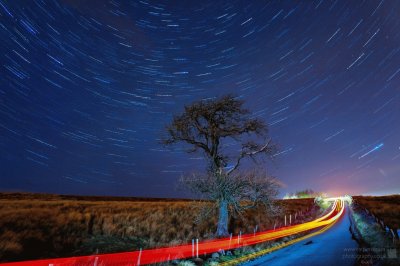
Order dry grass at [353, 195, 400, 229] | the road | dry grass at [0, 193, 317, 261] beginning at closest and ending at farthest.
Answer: the road → dry grass at [0, 193, 317, 261] → dry grass at [353, 195, 400, 229]

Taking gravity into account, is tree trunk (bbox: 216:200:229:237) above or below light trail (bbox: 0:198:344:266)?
above

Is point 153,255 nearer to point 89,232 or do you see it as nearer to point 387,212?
point 89,232

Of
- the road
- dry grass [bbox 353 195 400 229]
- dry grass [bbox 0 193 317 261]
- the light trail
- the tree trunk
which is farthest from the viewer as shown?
dry grass [bbox 353 195 400 229]

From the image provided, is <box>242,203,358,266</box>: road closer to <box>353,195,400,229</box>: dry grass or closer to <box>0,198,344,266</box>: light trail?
<box>0,198,344,266</box>: light trail

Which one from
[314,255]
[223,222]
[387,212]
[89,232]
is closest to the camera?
[314,255]

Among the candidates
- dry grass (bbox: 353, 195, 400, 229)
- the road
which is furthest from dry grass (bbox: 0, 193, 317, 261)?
dry grass (bbox: 353, 195, 400, 229)

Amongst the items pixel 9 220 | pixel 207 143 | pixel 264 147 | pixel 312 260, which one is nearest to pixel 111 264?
pixel 312 260

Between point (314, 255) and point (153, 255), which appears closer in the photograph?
point (153, 255)

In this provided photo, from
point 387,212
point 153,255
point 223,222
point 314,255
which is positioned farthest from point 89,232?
point 387,212

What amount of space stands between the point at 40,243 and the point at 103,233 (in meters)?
5.28

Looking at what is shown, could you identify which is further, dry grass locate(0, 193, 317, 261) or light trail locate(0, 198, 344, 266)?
dry grass locate(0, 193, 317, 261)

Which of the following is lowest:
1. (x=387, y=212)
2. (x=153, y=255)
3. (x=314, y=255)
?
(x=153, y=255)

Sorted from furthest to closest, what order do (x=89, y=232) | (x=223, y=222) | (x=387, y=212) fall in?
(x=387, y=212) → (x=223, y=222) → (x=89, y=232)

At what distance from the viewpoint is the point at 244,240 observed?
786 inches
